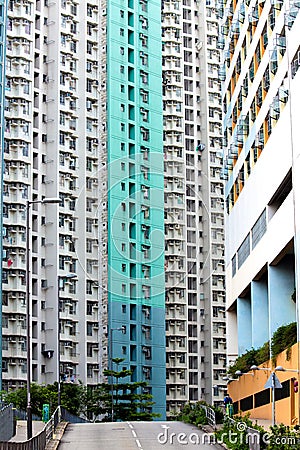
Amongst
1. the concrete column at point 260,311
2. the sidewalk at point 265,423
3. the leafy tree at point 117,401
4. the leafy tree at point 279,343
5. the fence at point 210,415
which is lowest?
the sidewalk at point 265,423

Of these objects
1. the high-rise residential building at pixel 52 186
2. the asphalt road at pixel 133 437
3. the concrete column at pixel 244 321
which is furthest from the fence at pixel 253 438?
the high-rise residential building at pixel 52 186

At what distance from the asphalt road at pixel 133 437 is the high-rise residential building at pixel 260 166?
263 inches

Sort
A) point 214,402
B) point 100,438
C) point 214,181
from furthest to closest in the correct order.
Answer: point 214,181, point 214,402, point 100,438

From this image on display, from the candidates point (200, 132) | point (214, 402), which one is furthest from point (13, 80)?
point (214, 402)

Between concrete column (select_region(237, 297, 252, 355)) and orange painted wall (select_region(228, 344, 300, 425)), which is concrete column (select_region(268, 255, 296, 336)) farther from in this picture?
concrete column (select_region(237, 297, 252, 355))

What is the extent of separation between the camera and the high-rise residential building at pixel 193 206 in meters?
103

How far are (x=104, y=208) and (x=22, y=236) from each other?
11152 millimetres

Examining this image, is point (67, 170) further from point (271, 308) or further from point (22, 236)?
point (271, 308)

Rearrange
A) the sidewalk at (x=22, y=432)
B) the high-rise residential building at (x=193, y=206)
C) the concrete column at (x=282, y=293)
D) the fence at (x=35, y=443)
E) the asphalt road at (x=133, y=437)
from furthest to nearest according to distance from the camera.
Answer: the high-rise residential building at (x=193, y=206) → the concrete column at (x=282, y=293) → the sidewalk at (x=22, y=432) → the asphalt road at (x=133, y=437) → the fence at (x=35, y=443)

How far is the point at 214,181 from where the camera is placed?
110938 mm

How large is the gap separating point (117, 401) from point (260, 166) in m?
40.3

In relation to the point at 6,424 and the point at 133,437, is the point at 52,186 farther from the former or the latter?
the point at 6,424

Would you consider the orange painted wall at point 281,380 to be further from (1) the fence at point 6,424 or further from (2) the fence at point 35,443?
(1) the fence at point 6,424

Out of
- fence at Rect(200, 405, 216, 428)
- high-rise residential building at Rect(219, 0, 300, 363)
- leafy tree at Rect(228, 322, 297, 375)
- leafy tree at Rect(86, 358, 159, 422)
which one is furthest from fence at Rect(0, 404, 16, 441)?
leafy tree at Rect(86, 358, 159, 422)
